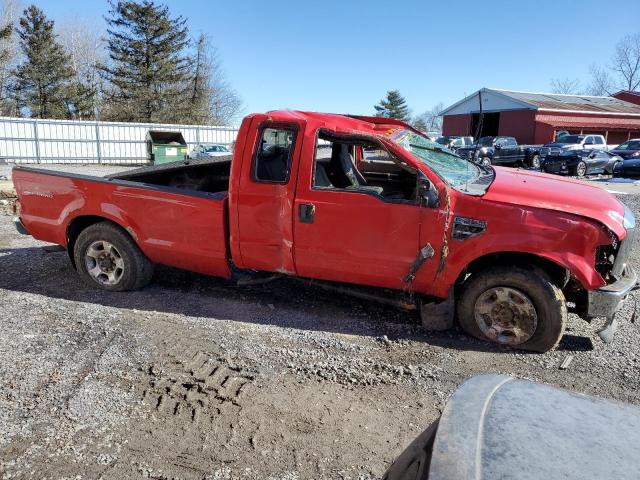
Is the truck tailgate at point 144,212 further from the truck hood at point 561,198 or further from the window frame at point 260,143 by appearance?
the truck hood at point 561,198

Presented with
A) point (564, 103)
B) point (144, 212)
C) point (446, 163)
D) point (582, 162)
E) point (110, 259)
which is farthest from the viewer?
point (564, 103)

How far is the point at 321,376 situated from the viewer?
3725 millimetres

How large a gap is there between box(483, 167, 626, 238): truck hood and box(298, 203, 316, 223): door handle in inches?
56.7

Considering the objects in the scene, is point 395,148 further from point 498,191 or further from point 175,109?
point 175,109

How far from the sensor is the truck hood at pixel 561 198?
390 centimetres

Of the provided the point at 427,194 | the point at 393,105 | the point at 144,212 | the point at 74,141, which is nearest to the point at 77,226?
the point at 144,212

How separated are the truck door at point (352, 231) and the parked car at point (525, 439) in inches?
97.4

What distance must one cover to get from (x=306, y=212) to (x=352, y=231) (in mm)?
440

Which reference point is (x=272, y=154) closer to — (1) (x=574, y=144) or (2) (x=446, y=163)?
(2) (x=446, y=163)

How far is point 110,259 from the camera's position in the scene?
5.39m

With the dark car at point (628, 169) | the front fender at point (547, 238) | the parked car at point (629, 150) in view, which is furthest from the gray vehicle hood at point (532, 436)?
the parked car at point (629, 150)

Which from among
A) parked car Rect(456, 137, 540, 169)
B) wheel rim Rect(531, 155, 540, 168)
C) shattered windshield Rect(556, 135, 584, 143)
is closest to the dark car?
wheel rim Rect(531, 155, 540, 168)

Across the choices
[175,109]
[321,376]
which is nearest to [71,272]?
[321,376]

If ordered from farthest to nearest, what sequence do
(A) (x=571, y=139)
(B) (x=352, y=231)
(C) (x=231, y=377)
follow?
1. (A) (x=571, y=139)
2. (B) (x=352, y=231)
3. (C) (x=231, y=377)
